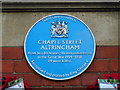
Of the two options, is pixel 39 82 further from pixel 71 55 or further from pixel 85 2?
pixel 85 2

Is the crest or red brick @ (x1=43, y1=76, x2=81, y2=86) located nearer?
red brick @ (x1=43, y1=76, x2=81, y2=86)

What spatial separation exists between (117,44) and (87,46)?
368mm

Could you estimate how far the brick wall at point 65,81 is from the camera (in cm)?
254

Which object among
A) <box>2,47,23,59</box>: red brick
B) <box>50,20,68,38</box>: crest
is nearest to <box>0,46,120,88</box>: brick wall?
<box>2,47,23,59</box>: red brick

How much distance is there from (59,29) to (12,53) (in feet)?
2.09

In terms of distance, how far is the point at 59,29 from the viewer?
2.68m

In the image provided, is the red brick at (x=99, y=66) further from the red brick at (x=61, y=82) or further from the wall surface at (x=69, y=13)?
the red brick at (x=61, y=82)

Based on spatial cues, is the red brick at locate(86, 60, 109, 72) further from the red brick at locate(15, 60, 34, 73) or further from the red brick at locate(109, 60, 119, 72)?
the red brick at locate(15, 60, 34, 73)

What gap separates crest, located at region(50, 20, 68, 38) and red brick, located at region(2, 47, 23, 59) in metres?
0.44

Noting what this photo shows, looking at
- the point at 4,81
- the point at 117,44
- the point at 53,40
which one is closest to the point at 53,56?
the point at 53,40

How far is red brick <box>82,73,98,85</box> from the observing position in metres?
2.54

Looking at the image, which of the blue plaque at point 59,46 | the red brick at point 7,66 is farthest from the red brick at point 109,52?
the red brick at point 7,66

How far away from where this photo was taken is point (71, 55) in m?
2.60

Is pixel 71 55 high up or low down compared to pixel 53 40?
down
